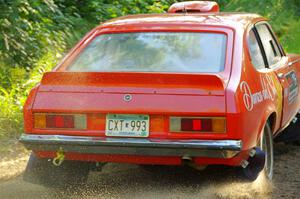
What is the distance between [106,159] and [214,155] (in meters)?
0.84

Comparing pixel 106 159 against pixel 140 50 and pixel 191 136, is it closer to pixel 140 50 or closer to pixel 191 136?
pixel 191 136

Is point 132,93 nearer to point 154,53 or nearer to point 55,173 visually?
point 154,53

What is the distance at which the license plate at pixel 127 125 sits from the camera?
15.8 feet

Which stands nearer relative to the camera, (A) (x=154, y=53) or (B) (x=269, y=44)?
(A) (x=154, y=53)

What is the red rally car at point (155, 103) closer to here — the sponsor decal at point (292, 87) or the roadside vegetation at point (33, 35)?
the sponsor decal at point (292, 87)

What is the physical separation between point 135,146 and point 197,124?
0.48 m

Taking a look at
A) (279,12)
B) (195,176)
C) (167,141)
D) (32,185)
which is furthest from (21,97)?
(279,12)

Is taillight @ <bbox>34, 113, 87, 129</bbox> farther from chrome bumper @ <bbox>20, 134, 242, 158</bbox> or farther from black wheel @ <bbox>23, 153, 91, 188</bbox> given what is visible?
black wheel @ <bbox>23, 153, 91, 188</bbox>

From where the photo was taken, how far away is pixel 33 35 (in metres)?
9.93

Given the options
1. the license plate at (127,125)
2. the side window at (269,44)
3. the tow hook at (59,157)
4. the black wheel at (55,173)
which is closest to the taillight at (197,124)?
the license plate at (127,125)

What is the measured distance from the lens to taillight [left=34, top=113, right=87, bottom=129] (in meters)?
4.97

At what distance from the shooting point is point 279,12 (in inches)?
747

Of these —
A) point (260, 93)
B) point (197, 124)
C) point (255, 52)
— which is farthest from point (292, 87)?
point (197, 124)

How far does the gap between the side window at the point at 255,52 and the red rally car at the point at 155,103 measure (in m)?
0.03
